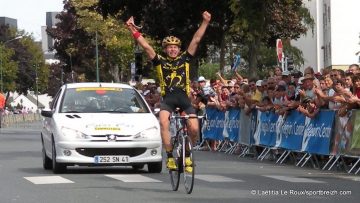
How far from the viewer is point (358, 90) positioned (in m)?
19.7

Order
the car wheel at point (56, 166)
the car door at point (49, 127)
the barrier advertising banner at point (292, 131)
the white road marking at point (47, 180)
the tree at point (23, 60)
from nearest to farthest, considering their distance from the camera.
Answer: the white road marking at point (47, 180) → the car wheel at point (56, 166) → the car door at point (49, 127) → the barrier advertising banner at point (292, 131) → the tree at point (23, 60)

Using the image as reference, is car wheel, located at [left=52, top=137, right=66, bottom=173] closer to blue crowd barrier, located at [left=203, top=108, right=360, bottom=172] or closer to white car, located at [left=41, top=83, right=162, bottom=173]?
white car, located at [left=41, top=83, right=162, bottom=173]

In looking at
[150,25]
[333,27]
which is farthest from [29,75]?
[150,25]

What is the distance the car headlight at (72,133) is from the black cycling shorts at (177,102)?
3.50 metres

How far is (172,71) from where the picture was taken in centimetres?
1514

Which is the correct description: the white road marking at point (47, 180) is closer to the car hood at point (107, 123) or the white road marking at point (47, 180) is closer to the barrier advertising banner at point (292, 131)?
the car hood at point (107, 123)

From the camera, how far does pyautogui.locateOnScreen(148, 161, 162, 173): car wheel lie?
18875mm

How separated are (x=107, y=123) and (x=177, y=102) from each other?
3.58 m

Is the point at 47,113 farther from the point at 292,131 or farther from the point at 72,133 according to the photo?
the point at 292,131

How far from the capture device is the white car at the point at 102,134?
18.3 m

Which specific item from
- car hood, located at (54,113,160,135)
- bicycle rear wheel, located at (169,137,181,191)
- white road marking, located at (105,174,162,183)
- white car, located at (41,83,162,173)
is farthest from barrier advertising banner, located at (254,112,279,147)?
bicycle rear wheel, located at (169,137,181,191)

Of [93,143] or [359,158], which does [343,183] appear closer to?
[359,158]

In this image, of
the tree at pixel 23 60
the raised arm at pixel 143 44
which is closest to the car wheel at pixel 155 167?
the raised arm at pixel 143 44

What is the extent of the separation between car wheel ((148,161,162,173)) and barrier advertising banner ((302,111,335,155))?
3.44m
